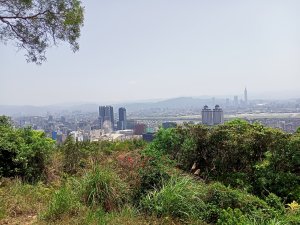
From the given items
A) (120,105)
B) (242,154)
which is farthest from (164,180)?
(120,105)

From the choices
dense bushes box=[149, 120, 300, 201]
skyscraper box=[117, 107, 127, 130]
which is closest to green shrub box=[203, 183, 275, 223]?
dense bushes box=[149, 120, 300, 201]

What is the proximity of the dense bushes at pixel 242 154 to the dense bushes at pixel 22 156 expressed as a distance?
8.96 ft

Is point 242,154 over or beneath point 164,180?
over

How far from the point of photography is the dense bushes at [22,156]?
7.10 meters

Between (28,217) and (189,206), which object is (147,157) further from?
(28,217)

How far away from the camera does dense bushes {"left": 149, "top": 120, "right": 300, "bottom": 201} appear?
20.6ft

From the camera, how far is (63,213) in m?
4.62

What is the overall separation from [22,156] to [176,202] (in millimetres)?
3934

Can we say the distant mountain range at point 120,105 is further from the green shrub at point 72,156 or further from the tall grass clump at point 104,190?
the tall grass clump at point 104,190

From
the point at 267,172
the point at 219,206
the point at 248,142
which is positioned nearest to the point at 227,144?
the point at 248,142

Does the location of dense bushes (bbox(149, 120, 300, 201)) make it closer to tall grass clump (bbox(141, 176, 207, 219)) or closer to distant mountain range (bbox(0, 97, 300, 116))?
tall grass clump (bbox(141, 176, 207, 219))

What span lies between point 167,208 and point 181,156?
11.0 feet

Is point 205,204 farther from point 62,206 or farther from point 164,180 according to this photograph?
point 62,206

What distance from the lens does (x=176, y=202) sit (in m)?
4.71
